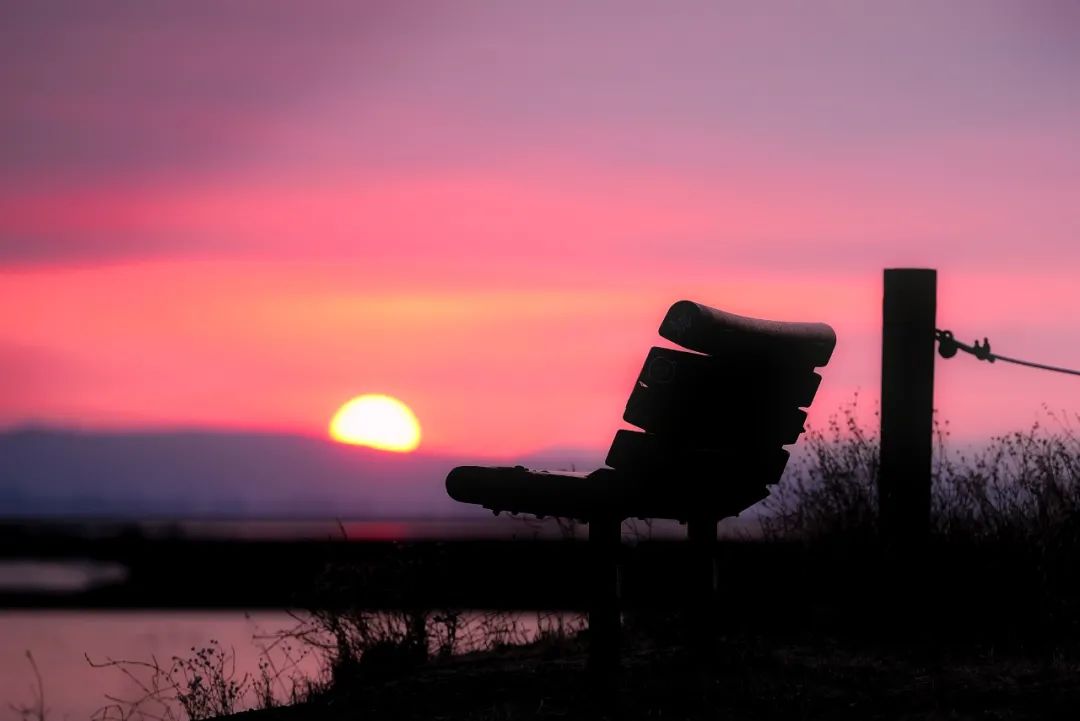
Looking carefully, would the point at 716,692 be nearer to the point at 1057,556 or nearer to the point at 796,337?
the point at 796,337

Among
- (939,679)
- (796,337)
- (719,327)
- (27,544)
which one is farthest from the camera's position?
(27,544)

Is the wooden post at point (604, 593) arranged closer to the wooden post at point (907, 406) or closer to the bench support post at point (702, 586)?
the bench support post at point (702, 586)

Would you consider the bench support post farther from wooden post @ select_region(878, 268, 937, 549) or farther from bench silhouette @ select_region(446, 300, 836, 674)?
wooden post @ select_region(878, 268, 937, 549)

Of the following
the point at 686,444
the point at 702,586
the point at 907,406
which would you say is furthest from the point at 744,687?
the point at 907,406

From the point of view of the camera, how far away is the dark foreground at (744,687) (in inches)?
247

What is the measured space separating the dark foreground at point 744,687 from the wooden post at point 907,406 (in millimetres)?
778

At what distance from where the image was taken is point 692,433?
19.9ft

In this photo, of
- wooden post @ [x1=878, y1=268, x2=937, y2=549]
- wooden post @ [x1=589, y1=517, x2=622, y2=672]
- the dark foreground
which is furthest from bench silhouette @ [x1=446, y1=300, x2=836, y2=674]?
wooden post @ [x1=878, y1=268, x2=937, y2=549]

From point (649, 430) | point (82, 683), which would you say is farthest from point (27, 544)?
point (649, 430)

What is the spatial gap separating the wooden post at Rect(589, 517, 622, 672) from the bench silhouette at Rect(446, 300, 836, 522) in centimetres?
8

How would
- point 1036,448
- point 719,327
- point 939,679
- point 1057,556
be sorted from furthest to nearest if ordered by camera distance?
point 1036,448, point 1057,556, point 939,679, point 719,327

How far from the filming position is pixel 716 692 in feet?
21.4

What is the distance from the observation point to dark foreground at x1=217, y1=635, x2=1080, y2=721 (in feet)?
20.6

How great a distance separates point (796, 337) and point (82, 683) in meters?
6.71
